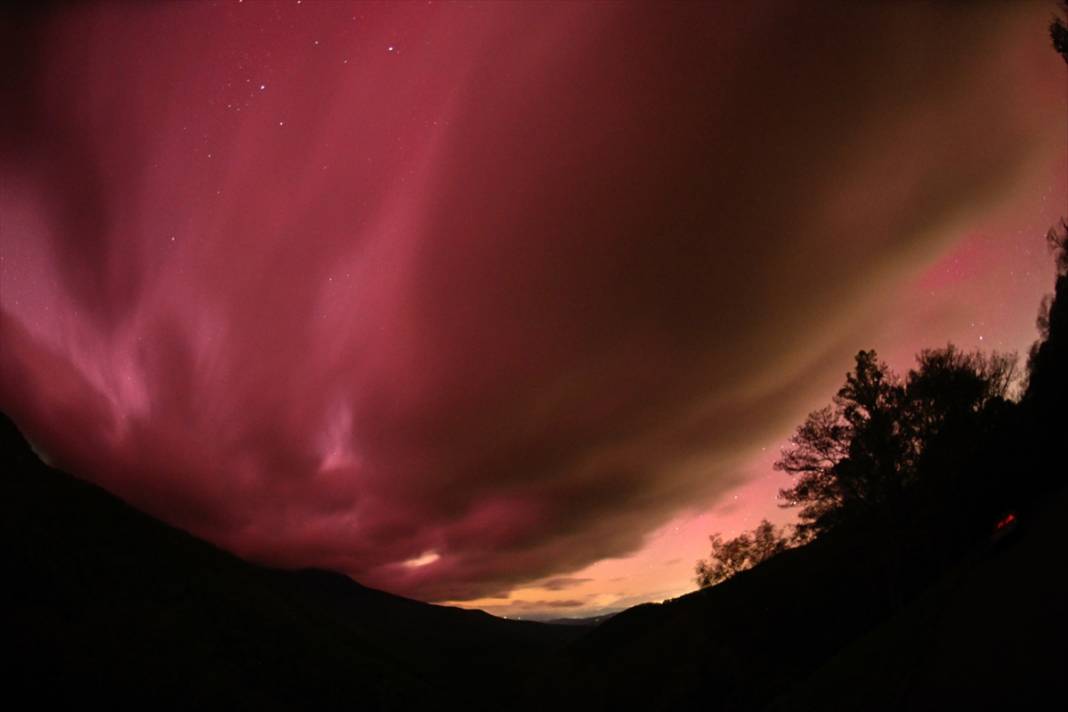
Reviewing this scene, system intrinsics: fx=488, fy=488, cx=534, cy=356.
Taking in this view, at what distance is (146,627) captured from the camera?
62.2m

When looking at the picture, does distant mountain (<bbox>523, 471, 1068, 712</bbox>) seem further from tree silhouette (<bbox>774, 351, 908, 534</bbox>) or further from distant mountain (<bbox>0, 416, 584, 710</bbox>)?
distant mountain (<bbox>0, 416, 584, 710</bbox>)

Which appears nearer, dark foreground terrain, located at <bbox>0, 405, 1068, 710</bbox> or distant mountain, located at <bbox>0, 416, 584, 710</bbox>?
dark foreground terrain, located at <bbox>0, 405, 1068, 710</bbox>

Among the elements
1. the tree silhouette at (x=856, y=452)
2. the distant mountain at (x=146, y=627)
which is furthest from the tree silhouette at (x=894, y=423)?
the distant mountain at (x=146, y=627)

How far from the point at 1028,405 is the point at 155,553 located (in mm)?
119215

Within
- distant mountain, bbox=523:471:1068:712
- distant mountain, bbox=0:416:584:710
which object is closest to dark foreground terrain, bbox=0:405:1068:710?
distant mountain, bbox=523:471:1068:712

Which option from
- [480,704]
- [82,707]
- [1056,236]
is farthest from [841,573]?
[480,704]

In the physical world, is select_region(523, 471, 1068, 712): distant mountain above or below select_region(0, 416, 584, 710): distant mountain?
below

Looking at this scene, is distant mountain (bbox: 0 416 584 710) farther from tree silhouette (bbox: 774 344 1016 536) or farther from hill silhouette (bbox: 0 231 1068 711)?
tree silhouette (bbox: 774 344 1016 536)

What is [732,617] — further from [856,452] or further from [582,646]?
[582,646]

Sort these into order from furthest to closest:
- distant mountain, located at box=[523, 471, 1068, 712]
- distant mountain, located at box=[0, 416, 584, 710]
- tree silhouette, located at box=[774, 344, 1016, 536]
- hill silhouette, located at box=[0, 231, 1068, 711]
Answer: distant mountain, located at box=[0, 416, 584, 710] → tree silhouette, located at box=[774, 344, 1016, 536] → hill silhouette, located at box=[0, 231, 1068, 711] → distant mountain, located at box=[523, 471, 1068, 712]

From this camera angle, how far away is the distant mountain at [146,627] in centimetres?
4793

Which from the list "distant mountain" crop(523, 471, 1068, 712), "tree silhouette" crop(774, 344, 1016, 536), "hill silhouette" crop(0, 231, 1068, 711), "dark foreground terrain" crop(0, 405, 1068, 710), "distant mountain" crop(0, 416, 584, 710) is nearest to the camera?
"distant mountain" crop(523, 471, 1068, 712)

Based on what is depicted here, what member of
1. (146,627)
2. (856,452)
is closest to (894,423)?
(856,452)

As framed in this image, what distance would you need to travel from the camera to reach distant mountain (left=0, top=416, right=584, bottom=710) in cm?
4793
